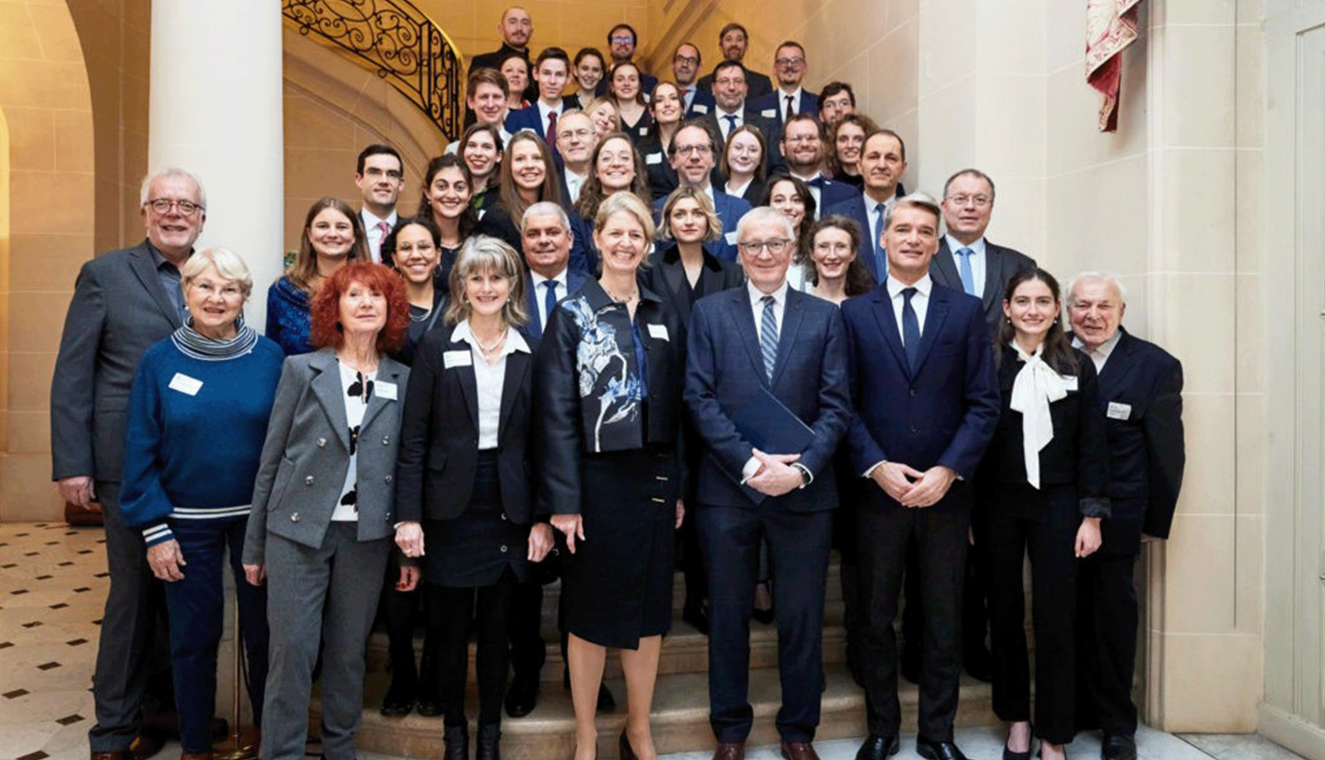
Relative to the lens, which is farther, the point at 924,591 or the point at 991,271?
the point at 991,271

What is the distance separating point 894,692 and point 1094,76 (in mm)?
2588

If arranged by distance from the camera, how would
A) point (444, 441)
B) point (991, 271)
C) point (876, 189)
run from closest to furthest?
point (444, 441) < point (991, 271) < point (876, 189)

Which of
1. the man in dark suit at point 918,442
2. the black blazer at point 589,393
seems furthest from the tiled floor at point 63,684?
the black blazer at point 589,393

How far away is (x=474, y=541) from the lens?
3172mm

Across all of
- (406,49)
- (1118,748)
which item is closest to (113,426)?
(1118,748)

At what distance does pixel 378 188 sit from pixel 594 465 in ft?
5.69

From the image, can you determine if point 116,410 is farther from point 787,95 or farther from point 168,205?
point 787,95

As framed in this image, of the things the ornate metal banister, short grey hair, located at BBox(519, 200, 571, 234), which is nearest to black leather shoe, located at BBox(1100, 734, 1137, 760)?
short grey hair, located at BBox(519, 200, 571, 234)

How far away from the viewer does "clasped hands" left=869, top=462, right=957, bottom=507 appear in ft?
10.7

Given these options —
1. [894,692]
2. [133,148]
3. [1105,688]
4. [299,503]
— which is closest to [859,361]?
[894,692]

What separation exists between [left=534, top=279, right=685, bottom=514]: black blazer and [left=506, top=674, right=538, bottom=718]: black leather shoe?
0.83m

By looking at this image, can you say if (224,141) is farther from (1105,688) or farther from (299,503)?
(1105,688)

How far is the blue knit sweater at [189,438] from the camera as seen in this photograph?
122 inches

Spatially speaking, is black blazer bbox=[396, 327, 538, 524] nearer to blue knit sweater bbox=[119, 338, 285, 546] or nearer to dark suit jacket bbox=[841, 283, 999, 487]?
blue knit sweater bbox=[119, 338, 285, 546]
